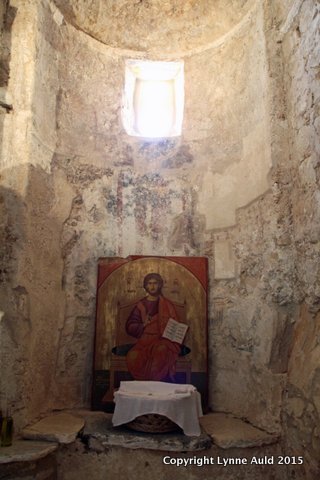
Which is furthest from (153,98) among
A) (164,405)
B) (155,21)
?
(164,405)

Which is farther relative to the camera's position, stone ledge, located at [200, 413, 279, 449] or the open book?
the open book

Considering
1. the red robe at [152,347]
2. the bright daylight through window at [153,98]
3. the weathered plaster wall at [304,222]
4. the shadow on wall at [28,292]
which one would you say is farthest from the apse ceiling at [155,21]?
the red robe at [152,347]

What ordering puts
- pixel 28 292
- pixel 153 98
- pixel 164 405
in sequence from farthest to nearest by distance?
1. pixel 153 98
2. pixel 28 292
3. pixel 164 405

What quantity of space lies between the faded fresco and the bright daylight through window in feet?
4.99

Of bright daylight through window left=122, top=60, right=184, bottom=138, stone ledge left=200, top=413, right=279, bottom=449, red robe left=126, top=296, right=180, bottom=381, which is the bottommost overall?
stone ledge left=200, top=413, right=279, bottom=449

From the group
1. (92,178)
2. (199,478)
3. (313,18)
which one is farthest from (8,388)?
(313,18)

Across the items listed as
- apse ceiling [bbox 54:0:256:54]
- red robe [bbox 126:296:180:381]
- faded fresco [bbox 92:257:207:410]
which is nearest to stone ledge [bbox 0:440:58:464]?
faded fresco [bbox 92:257:207:410]

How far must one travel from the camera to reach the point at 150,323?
12.1ft

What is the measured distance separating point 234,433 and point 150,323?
3.82ft

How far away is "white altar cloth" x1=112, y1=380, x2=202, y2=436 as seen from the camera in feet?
9.29

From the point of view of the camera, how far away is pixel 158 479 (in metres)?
2.83

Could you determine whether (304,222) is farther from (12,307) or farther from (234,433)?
(12,307)

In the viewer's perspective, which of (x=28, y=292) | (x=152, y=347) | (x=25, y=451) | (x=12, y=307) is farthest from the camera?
(x=152, y=347)

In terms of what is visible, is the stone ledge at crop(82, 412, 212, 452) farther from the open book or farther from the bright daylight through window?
the bright daylight through window
